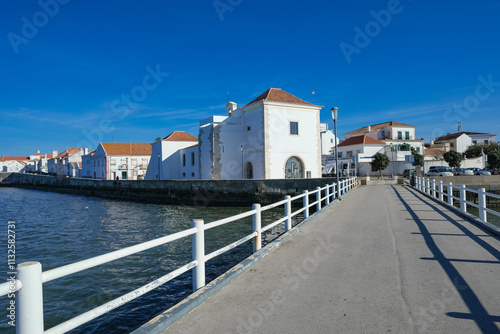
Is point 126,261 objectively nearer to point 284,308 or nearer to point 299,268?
point 299,268

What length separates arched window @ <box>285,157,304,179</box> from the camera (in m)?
34.5

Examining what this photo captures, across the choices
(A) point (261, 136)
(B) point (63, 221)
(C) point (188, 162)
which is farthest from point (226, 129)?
(B) point (63, 221)

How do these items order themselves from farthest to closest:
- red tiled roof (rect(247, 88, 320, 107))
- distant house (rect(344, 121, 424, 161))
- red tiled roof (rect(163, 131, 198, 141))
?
distant house (rect(344, 121, 424, 161)) < red tiled roof (rect(163, 131, 198, 141)) < red tiled roof (rect(247, 88, 320, 107))

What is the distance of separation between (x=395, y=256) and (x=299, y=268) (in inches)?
71.4

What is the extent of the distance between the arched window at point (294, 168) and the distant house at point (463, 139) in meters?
51.0

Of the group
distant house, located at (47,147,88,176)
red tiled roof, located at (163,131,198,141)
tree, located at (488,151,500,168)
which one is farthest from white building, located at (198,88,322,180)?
distant house, located at (47,147,88,176)

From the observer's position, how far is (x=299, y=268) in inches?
207

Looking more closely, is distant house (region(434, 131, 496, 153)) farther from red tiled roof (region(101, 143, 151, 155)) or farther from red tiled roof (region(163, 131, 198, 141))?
red tiled roof (region(101, 143, 151, 155))

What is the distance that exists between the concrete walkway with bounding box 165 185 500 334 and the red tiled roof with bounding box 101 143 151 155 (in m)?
68.7

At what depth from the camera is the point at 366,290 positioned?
13.7 ft

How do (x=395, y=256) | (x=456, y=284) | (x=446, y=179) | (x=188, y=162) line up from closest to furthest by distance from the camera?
1. (x=456, y=284)
2. (x=395, y=256)
3. (x=446, y=179)
4. (x=188, y=162)

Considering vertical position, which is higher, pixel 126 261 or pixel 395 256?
pixel 395 256

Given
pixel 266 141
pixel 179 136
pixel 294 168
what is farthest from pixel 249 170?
pixel 179 136

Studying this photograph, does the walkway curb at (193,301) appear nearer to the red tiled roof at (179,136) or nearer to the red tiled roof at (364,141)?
the red tiled roof at (179,136)
